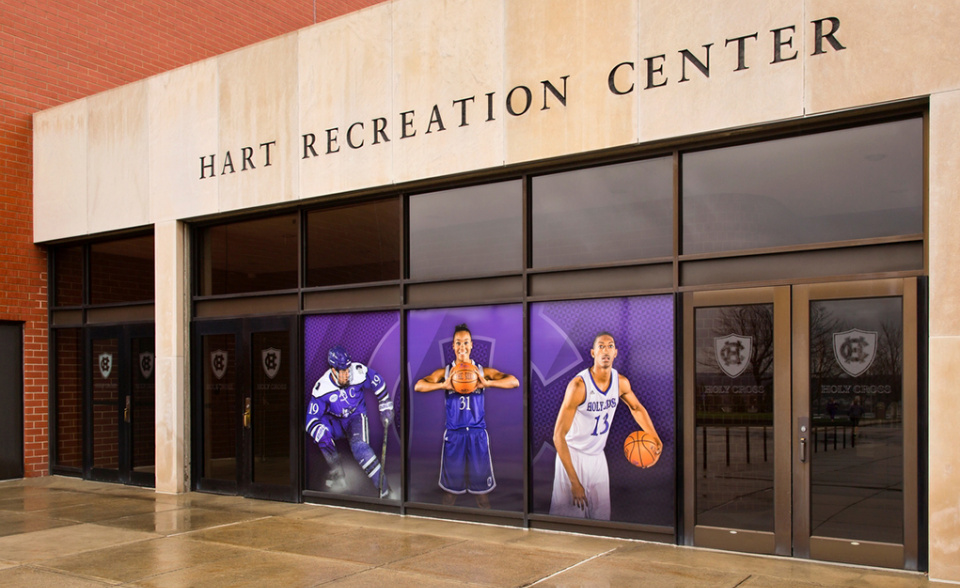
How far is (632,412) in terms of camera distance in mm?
8266

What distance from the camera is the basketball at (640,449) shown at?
812 centimetres

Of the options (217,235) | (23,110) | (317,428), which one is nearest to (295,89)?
(217,235)

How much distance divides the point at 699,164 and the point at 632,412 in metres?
2.41

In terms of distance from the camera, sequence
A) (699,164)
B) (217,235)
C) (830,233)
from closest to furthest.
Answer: (830,233), (699,164), (217,235)

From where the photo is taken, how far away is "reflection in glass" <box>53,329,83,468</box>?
13.6 metres

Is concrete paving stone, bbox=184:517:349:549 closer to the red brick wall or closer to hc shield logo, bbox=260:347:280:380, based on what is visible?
hc shield logo, bbox=260:347:280:380

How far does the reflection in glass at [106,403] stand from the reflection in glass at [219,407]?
199 centimetres

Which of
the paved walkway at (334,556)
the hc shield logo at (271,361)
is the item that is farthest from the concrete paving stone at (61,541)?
the hc shield logo at (271,361)

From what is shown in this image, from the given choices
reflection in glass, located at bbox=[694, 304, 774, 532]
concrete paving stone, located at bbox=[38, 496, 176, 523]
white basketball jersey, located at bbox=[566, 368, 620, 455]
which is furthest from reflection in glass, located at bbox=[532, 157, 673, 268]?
concrete paving stone, located at bbox=[38, 496, 176, 523]

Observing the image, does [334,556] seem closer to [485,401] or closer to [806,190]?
[485,401]

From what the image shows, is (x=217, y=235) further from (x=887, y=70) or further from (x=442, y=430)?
(x=887, y=70)

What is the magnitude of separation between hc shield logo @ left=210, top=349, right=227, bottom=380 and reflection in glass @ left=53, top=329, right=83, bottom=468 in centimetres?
321

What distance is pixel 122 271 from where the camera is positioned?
13.2 meters

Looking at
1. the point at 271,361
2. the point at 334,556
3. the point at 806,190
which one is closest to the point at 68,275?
the point at 271,361
